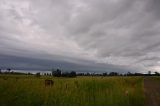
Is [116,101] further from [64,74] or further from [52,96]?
[64,74]

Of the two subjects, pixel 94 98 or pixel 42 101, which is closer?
pixel 42 101

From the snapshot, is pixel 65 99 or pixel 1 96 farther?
pixel 65 99

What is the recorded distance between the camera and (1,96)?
823 cm

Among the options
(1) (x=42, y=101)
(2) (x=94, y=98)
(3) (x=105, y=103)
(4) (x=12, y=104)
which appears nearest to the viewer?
(4) (x=12, y=104)

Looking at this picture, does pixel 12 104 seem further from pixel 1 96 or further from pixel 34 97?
pixel 34 97

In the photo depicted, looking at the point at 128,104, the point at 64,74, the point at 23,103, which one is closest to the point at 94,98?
the point at 128,104

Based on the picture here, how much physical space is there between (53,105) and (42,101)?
64 centimetres

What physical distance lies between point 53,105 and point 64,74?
9221 cm

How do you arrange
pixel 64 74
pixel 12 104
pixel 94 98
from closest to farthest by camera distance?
pixel 12 104 < pixel 94 98 < pixel 64 74

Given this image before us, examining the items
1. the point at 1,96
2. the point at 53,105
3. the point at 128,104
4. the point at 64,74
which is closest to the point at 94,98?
the point at 128,104

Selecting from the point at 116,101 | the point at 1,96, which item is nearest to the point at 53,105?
the point at 1,96

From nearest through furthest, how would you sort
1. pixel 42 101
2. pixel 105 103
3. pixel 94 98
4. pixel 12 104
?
pixel 12 104 → pixel 42 101 → pixel 105 103 → pixel 94 98

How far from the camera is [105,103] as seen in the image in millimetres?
9406

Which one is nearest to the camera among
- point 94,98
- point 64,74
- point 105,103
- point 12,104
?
point 12,104
